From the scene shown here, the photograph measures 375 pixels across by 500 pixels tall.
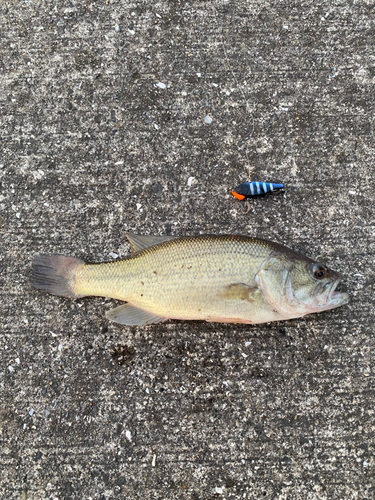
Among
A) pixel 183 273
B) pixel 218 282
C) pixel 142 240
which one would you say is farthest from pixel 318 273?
pixel 142 240

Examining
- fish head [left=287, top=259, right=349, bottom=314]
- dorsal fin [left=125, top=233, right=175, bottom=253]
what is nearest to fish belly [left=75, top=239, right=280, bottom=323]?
dorsal fin [left=125, top=233, right=175, bottom=253]

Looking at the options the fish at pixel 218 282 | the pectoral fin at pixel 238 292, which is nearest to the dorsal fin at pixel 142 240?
the fish at pixel 218 282

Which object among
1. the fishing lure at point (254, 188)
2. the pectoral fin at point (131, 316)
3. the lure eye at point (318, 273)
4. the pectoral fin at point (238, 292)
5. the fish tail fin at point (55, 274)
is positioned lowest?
the pectoral fin at point (131, 316)

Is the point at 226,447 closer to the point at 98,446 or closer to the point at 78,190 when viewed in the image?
the point at 98,446

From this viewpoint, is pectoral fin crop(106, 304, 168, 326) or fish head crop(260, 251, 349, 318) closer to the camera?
fish head crop(260, 251, 349, 318)

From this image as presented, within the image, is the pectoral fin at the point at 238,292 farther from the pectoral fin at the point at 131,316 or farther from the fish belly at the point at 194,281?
the pectoral fin at the point at 131,316

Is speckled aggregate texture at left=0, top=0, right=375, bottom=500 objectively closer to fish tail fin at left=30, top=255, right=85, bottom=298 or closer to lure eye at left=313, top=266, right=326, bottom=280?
fish tail fin at left=30, top=255, right=85, bottom=298
